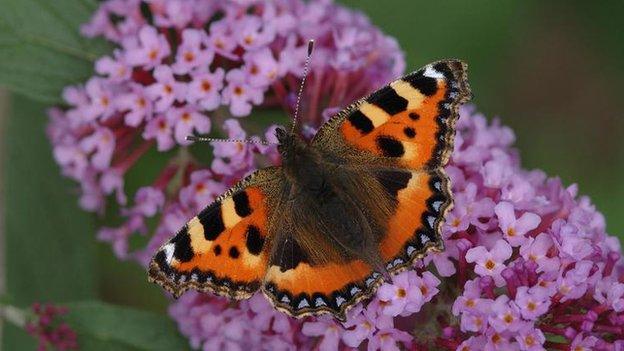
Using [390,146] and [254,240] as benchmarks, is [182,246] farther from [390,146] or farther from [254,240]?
[390,146]

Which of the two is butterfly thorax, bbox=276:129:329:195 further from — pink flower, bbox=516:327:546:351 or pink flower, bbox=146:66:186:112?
pink flower, bbox=516:327:546:351

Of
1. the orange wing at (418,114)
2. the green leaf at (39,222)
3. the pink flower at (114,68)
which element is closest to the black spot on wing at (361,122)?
the orange wing at (418,114)

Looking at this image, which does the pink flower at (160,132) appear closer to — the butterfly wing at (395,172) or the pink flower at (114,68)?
the pink flower at (114,68)

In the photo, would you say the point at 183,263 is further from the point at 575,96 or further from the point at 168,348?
the point at 575,96

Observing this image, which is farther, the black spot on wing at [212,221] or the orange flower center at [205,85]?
the orange flower center at [205,85]

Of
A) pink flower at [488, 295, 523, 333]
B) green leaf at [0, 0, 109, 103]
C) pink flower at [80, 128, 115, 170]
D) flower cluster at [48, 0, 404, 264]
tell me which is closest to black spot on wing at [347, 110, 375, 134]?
flower cluster at [48, 0, 404, 264]

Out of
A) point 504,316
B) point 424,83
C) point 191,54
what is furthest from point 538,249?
point 191,54
